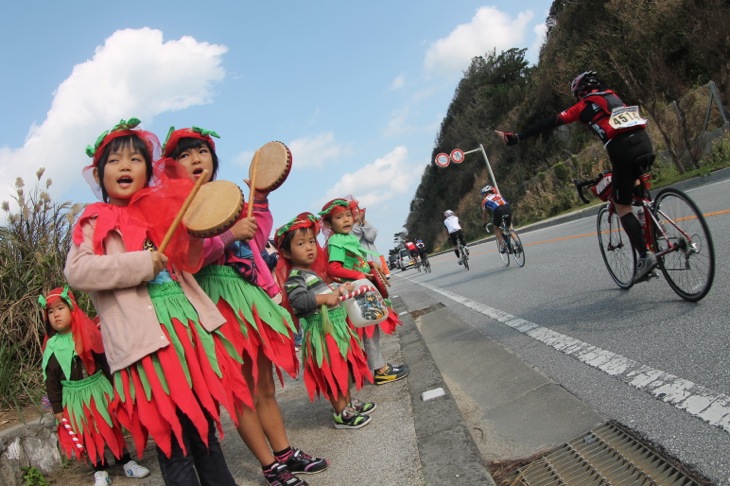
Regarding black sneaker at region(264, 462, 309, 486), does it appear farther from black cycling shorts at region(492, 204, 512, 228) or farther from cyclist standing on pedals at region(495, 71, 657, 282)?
black cycling shorts at region(492, 204, 512, 228)

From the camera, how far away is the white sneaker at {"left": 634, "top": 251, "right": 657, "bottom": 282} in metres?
4.53

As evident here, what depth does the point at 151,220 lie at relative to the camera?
2318 mm

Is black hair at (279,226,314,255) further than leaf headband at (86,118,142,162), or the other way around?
black hair at (279,226,314,255)

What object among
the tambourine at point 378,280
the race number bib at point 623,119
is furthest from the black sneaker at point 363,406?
the race number bib at point 623,119

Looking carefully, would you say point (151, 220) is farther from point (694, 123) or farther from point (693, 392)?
point (694, 123)

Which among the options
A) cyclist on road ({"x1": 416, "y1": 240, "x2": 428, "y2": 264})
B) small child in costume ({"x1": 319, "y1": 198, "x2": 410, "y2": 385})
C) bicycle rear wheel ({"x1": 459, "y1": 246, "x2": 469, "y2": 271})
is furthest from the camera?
cyclist on road ({"x1": 416, "y1": 240, "x2": 428, "y2": 264})

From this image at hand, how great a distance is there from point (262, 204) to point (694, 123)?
16.5 m

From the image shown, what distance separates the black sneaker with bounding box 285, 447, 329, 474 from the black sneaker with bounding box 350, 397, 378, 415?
78cm

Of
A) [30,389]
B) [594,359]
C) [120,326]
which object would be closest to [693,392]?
[594,359]

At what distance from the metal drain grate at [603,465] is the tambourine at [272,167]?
1771mm

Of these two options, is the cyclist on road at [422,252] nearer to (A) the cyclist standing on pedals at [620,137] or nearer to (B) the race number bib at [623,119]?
(A) the cyclist standing on pedals at [620,137]

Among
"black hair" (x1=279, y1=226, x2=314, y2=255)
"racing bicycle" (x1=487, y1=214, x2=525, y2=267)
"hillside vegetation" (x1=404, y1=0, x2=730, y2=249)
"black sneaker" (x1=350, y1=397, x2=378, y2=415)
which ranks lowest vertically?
"black sneaker" (x1=350, y1=397, x2=378, y2=415)

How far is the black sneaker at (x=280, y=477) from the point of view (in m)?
2.70

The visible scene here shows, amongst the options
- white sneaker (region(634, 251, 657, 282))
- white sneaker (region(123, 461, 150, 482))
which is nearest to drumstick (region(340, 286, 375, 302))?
white sneaker (region(123, 461, 150, 482))
